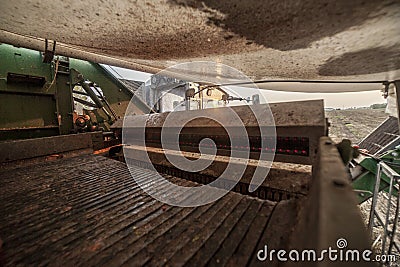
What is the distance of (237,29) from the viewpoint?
4.13 ft

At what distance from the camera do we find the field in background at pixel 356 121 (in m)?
7.79

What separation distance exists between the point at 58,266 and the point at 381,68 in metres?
2.88

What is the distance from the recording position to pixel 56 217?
1.08 metres

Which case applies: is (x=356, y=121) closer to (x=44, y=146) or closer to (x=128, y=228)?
(x=128, y=228)

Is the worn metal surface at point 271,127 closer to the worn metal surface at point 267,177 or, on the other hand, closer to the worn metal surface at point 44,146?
the worn metal surface at point 267,177

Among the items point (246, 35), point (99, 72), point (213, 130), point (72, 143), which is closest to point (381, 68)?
point (246, 35)

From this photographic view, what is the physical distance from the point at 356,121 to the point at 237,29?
11.4 meters

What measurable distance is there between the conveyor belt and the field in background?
28.5 ft

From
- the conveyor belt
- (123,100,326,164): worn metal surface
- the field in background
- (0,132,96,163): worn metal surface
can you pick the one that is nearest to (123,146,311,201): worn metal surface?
(123,100,326,164): worn metal surface

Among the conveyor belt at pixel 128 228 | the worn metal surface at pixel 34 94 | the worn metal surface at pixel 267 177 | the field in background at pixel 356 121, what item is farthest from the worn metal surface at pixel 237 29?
the field in background at pixel 356 121

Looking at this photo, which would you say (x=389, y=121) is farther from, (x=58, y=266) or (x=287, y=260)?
(x=58, y=266)

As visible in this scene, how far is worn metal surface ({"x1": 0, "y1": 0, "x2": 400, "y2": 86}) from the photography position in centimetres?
101

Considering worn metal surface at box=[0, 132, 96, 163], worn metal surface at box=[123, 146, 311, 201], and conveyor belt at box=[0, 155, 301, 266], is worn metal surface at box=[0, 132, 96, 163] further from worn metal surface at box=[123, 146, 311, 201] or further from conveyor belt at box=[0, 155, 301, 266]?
worn metal surface at box=[123, 146, 311, 201]

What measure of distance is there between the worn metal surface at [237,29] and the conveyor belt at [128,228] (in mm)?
1159
